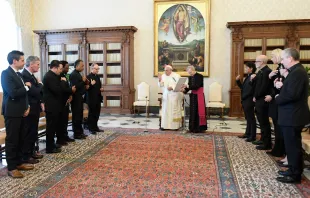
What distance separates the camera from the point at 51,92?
4543 millimetres

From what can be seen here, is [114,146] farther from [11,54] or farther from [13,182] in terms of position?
[11,54]

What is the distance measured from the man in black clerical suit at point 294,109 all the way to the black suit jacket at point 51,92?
338cm

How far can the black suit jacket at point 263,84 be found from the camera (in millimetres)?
4648

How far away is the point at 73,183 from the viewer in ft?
10.9

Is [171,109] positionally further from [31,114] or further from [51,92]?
[31,114]

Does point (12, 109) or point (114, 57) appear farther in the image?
point (114, 57)

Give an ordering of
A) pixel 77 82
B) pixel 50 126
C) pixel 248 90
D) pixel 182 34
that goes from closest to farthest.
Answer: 1. pixel 50 126
2. pixel 248 90
3. pixel 77 82
4. pixel 182 34

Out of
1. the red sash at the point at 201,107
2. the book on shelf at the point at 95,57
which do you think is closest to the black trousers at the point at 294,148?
the red sash at the point at 201,107

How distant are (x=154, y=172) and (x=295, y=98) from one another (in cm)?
198

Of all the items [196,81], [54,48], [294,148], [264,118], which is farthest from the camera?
[54,48]

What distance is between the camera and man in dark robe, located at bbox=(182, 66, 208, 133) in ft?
20.8

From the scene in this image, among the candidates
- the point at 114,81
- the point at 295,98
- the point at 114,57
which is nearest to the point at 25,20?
the point at 114,57

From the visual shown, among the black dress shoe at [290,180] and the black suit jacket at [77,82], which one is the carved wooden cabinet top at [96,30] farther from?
the black dress shoe at [290,180]

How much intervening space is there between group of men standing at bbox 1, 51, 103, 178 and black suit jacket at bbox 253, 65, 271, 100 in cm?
335
